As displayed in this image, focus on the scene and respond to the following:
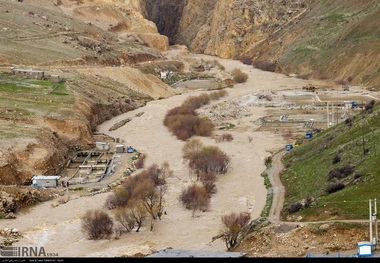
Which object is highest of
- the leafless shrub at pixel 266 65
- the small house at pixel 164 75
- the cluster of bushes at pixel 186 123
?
the leafless shrub at pixel 266 65

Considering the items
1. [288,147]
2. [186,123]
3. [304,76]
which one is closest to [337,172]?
[288,147]

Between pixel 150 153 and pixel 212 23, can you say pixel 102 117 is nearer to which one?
pixel 150 153

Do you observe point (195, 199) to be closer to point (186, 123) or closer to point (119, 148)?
point (119, 148)

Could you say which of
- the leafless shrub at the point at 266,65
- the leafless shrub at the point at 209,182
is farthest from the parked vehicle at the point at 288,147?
the leafless shrub at the point at 266,65

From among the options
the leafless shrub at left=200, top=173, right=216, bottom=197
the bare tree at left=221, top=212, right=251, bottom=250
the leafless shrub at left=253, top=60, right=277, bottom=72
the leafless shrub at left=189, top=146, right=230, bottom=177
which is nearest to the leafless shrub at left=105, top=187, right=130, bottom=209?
the leafless shrub at left=200, top=173, right=216, bottom=197

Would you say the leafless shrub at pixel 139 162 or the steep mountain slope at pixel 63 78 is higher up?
the steep mountain slope at pixel 63 78

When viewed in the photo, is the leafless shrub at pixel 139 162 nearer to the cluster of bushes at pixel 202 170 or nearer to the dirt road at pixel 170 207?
the dirt road at pixel 170 207

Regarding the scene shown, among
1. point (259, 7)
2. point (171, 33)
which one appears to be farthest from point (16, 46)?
point (171, 33)
